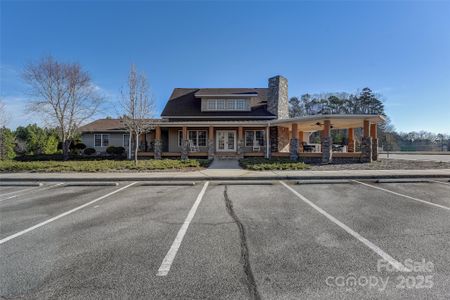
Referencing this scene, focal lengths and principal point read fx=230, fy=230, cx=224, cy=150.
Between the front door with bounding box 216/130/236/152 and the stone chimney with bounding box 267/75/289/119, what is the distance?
4877 millimetres

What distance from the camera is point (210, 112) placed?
2277cm

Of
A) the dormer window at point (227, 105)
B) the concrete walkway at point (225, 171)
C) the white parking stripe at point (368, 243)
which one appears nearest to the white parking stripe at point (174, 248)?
the white parking stripe at point (368, 243)

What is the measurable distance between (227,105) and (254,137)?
14.6 feet

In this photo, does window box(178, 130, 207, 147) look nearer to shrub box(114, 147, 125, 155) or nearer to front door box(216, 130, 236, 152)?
front door box(216, 130, 236, 152)

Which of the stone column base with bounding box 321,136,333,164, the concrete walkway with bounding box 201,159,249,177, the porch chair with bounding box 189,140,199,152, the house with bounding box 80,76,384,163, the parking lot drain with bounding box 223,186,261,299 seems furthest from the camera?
the porch chair with bounding box 189,140,199,152

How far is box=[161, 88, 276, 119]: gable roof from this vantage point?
72.9ft

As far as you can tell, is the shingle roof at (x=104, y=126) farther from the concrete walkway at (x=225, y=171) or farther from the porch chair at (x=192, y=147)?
the concrete walkway at (x=225, y=171)

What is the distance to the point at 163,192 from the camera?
786 cm

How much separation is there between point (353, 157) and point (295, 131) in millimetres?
4330

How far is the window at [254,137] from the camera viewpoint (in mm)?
21562

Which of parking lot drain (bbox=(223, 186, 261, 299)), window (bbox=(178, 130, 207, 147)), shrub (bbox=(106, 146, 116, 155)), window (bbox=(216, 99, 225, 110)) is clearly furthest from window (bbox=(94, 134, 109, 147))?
parking lot drain (bbox=(223, 186, 261, 299))

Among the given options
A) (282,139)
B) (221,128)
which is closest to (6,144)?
(221,128)

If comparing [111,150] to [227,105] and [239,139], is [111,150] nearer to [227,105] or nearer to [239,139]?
[227,105]

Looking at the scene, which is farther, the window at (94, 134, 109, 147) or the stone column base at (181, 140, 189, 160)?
the window at (94, 134, 109, 147)
